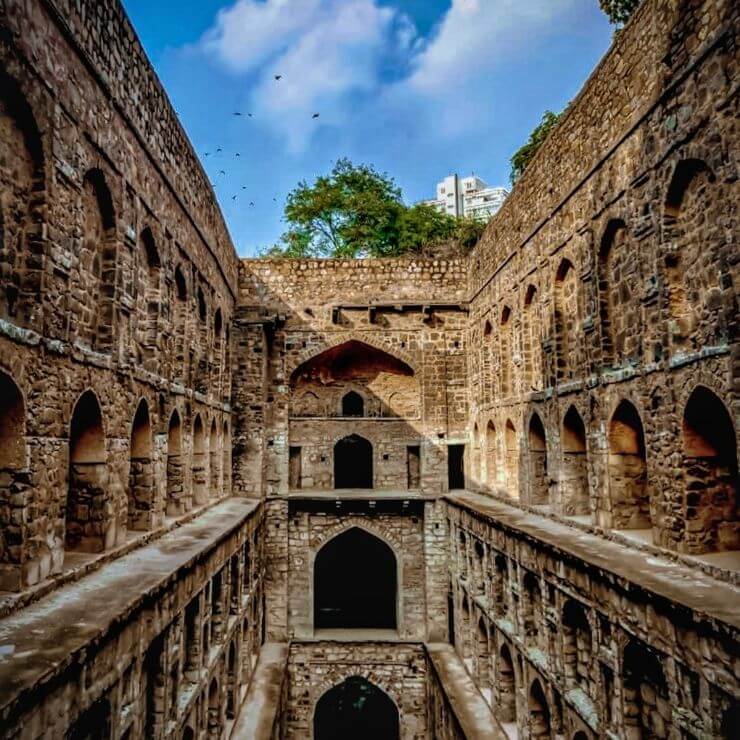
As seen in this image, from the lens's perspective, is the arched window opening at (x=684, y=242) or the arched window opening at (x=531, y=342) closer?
the arched window opening at (x=684, y=242)

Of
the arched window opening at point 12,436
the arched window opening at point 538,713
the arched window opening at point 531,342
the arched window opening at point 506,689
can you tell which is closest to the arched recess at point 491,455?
the arched window opening at point 531,342

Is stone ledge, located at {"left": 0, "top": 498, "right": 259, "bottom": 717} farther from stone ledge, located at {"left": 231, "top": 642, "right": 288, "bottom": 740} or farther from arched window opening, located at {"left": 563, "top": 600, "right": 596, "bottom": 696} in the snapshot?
arched window opening, located at {"left": 563, "top": 600, "right": 596, "bottom": 696}

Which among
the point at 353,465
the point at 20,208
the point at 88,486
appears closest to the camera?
the point at 20,208

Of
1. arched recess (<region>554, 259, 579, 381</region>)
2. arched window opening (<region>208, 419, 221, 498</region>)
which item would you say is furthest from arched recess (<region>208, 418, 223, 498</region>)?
arched recess (<region>554, 259, 579, 381</region>)

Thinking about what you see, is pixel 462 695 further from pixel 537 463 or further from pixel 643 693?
pixel 643 693

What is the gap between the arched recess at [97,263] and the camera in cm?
661

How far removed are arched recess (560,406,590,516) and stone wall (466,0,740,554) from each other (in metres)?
0.02

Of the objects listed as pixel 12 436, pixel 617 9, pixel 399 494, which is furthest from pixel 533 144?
pixel 12 436

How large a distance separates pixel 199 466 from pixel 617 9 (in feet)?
Answer: 44.2

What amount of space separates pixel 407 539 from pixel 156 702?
958 centimetres

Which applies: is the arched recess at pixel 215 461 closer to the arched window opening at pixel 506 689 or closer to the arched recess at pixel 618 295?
the arched window opening at pixel 506 689

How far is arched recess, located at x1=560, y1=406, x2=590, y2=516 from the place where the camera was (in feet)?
30.8

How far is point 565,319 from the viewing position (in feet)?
31.8

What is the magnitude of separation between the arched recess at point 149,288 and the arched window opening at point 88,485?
1.74 meters
